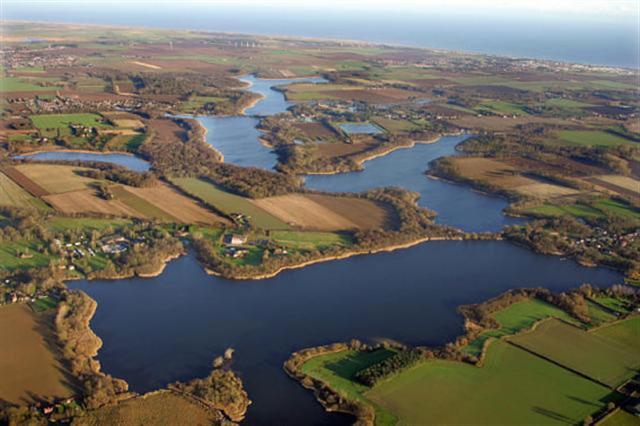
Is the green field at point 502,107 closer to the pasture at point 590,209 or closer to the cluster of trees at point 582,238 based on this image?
the pasture at point 590,209

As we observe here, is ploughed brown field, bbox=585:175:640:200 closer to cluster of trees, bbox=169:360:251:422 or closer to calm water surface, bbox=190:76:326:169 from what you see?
calm water surface, bbox=190:76:326:169

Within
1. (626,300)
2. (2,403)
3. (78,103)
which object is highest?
(78,103)

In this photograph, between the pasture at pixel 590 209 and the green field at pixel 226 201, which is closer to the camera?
the green field at pixel 226 201

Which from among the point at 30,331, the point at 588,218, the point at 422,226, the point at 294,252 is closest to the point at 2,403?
the point at 30,331

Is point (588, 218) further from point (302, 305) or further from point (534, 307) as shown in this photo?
point (302, 305)

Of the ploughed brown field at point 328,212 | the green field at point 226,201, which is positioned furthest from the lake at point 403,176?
the green field at point 226,201

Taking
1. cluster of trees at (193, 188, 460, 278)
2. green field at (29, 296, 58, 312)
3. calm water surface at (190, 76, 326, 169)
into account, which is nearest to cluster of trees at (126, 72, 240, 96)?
calm water surface at (190, 76, 326, 169)
